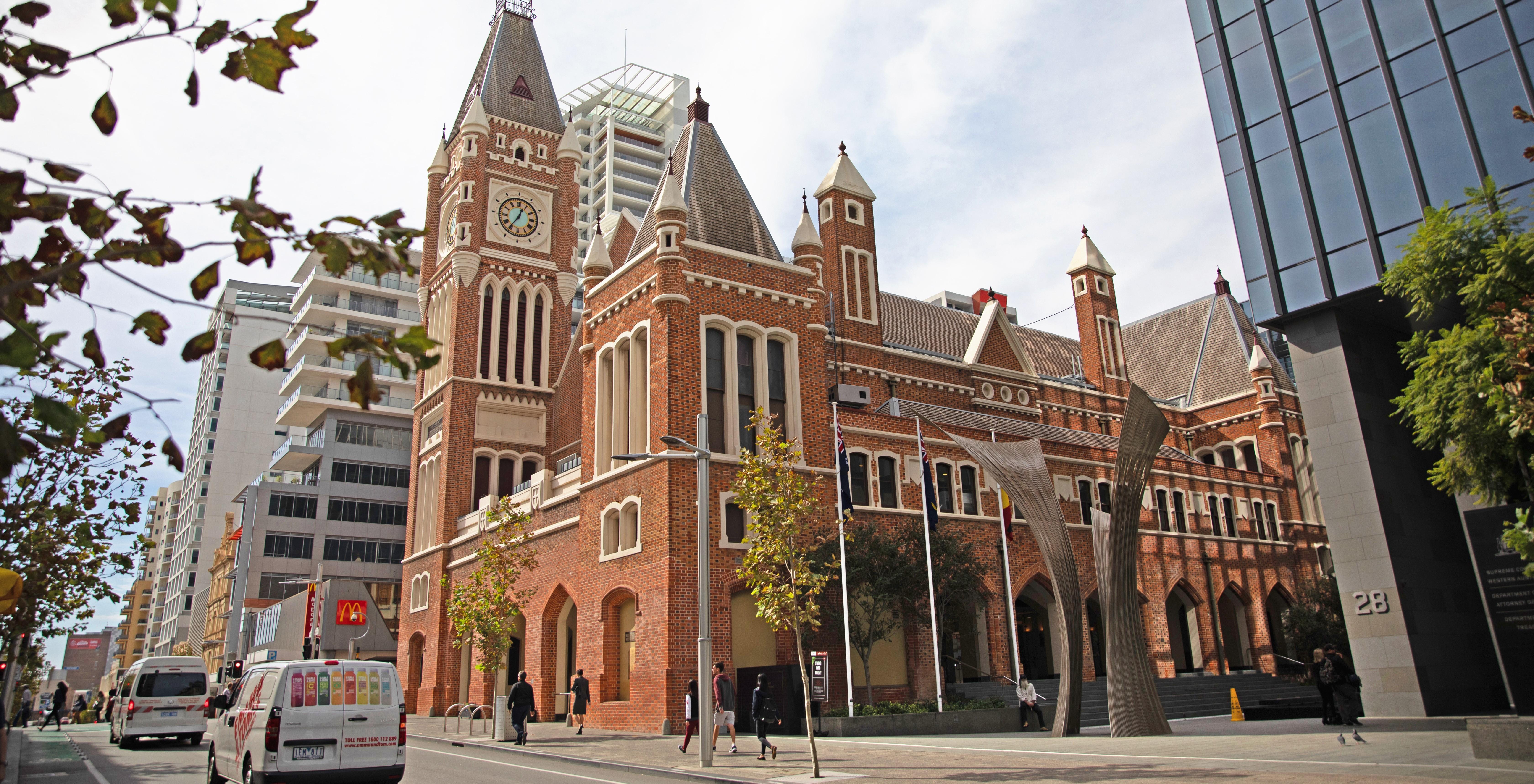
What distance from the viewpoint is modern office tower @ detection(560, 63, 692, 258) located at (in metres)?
108

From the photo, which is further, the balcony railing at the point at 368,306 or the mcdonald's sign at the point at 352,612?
the balcony railing at the point at 368,306

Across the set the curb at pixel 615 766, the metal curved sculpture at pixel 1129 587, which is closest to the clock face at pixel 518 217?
the curb at pixel 615 766

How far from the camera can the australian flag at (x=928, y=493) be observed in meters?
25.8

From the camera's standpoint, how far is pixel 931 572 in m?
24.8

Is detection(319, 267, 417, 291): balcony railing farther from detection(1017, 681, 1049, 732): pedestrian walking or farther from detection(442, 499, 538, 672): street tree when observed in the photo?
detection(1017, 681, 1049, 732): pedestrian walking

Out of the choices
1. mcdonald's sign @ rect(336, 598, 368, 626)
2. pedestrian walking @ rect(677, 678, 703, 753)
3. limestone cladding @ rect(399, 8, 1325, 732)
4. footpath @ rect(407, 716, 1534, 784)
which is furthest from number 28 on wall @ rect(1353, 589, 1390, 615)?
mcdonald's sign @ rect(336, 598, 368, 626)

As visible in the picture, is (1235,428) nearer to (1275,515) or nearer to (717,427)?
(1275,515)

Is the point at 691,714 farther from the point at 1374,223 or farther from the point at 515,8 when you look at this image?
the point at 515,8

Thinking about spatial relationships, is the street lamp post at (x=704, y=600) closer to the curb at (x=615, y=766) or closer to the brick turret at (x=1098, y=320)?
the curb at (x=615, y=766)

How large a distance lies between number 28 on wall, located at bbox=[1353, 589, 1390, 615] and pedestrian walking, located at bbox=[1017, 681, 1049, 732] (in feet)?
24.9

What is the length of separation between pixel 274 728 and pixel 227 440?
85.7 metres

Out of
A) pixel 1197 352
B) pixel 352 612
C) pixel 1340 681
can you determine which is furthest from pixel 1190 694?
pixel 352 612

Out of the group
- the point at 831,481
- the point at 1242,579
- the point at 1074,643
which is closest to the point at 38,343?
the point at 1074,643

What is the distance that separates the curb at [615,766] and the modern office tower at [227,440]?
65626 millimetres
